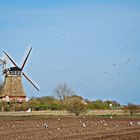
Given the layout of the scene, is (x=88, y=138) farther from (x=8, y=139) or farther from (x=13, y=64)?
(x=13, y=64)

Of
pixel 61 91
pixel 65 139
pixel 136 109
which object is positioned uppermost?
pixel 61 91

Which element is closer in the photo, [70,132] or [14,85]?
[70,132]

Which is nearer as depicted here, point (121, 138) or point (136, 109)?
point (121, 138)

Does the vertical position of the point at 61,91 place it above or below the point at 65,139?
above

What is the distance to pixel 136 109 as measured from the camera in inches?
3177

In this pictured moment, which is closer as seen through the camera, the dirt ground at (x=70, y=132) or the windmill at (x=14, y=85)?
the dirt ground at (x=70, y=132)

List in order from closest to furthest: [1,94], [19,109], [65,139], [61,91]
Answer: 1. [65,139]
2. [19,109]
3. [1,94]
4. [61,91]

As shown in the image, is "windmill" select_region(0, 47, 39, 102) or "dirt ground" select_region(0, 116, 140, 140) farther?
"windmill" select_region(0, 47, 39, 102)

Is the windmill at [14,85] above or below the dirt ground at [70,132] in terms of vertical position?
above

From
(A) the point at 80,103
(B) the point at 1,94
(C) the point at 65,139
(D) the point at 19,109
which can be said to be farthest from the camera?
(B) the point at 1,94

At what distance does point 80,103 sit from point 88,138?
5047 centimetres

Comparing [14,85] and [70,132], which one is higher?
[14,85]

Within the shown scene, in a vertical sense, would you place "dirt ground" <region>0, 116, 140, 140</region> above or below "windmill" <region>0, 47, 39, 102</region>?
below

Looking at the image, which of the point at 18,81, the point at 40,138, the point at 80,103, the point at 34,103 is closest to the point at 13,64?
the point at 18,81
